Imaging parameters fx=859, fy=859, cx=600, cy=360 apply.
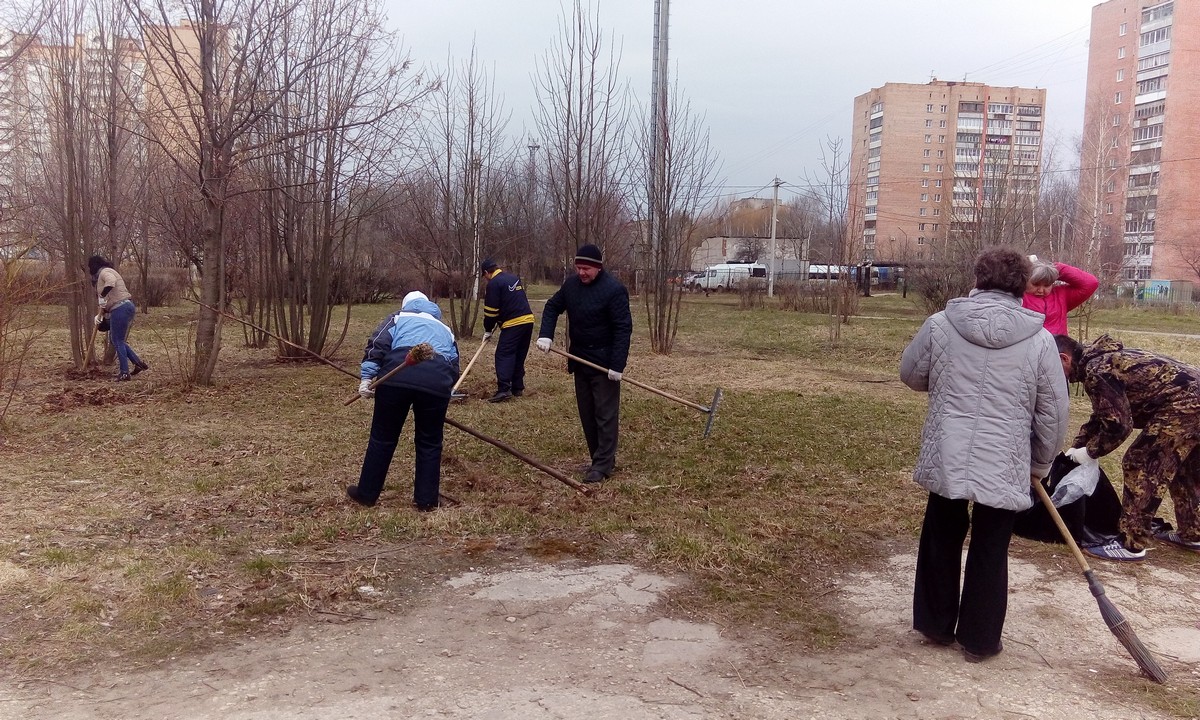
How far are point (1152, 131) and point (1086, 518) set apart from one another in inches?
2169

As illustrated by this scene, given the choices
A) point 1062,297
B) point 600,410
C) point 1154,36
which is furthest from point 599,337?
point 1154,36

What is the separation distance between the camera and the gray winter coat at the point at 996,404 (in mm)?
3297

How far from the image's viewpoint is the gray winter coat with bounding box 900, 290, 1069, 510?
330cm

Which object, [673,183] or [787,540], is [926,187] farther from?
[787,540]

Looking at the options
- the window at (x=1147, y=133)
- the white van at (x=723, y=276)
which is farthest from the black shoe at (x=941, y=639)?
the window at (x=1147, y=133)

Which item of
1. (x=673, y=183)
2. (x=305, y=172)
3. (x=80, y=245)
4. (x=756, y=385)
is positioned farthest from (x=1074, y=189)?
(x=80, y=245)

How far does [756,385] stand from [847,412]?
2105mm

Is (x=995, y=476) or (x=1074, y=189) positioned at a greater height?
(x=1074, y=189)

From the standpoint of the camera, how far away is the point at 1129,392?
4.59 metres

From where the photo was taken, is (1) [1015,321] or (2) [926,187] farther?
(2) [926,187]

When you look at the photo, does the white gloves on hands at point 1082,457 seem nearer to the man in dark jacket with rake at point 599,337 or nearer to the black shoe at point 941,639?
the black shoe at point 941,639

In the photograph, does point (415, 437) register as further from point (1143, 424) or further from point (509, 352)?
point (509, 352)

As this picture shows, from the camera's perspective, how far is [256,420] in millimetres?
8242

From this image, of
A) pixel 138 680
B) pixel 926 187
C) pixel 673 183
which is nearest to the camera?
pixel 138 680
